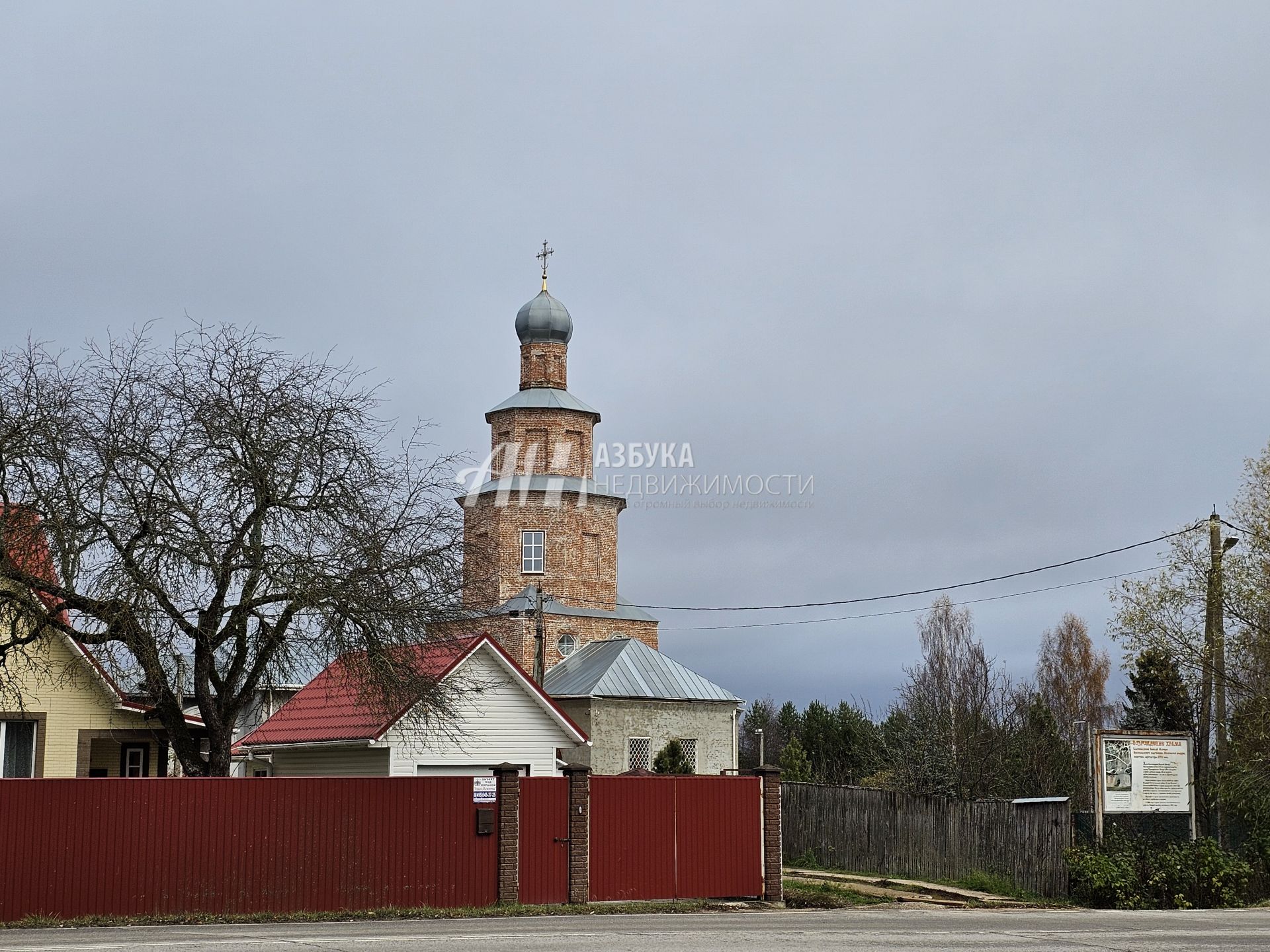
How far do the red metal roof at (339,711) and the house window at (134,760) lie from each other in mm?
1823

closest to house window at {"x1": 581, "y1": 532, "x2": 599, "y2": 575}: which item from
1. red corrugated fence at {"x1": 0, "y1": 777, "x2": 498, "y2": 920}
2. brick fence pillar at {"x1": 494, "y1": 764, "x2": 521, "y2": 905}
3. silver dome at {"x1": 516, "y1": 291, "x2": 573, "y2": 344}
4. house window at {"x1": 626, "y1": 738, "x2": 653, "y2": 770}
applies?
silver dome at {"x1": 516, "y1": 291, "x2": 573, "y2": 344}

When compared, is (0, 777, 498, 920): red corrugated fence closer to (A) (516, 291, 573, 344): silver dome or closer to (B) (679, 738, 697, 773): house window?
(B) (679, 738, 697, 773): house window

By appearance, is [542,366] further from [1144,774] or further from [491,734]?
[1144,774]

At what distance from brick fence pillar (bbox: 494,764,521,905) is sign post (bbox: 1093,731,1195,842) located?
1072 centimetres

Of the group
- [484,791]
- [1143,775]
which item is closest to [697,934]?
[484,791]

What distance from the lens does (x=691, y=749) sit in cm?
4775

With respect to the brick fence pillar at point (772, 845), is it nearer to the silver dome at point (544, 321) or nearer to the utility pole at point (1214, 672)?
the utility pole at point (1214, 672)

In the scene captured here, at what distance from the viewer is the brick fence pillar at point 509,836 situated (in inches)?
812

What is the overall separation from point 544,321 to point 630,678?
1661 centimetres

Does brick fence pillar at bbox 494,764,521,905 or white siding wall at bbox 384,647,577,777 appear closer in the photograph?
brick fence pillar at bbox 494,764,521,905

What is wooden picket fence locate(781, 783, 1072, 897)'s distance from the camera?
83.4ft

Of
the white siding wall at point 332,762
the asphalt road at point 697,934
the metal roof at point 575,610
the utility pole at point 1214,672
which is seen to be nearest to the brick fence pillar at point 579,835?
the asphalt road at point 697,934

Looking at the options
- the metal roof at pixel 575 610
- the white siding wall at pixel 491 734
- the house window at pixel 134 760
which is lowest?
the house window at pixel 134 760

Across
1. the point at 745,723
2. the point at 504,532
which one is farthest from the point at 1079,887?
the point at 745,723
